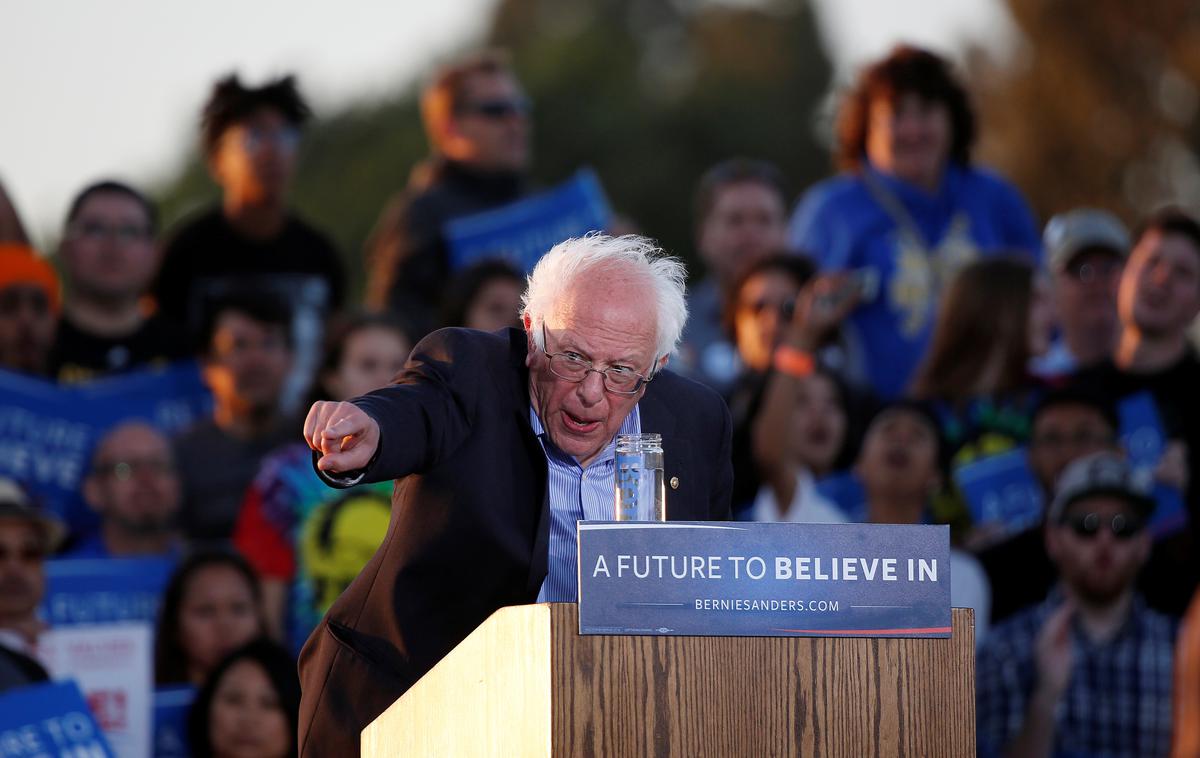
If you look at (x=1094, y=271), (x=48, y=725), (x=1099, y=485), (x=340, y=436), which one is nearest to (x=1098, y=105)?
(x=1094, y=271)

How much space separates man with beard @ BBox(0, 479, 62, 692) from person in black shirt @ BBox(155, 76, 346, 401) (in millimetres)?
1659

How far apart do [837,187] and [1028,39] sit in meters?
21.1

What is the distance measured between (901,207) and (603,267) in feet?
15.9

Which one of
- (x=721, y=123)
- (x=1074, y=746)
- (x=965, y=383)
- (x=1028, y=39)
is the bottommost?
(x=1074, y=746)

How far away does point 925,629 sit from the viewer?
3.83 meters

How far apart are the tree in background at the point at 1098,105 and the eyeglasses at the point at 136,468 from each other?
21.6 metres

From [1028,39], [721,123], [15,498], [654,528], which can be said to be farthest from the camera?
[721,123]

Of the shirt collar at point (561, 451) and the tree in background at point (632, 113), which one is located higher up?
the tree in background at point (632, 113)

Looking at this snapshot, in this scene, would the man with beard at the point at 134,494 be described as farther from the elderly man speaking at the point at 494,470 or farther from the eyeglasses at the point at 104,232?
the elderly man speaking at the point at 494,470

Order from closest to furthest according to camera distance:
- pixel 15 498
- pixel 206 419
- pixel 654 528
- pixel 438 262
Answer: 1. pixel 654 528
2. pixel 15 498
3. pixel 206 419
4. pixel 438 262

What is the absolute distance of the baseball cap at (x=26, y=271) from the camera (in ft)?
26.3

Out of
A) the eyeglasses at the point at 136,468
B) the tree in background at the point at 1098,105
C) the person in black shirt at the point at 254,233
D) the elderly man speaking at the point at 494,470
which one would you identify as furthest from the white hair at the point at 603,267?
the tree in background at the point at 1098,105

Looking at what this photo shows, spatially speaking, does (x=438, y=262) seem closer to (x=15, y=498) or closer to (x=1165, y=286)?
(x=15, y=498)

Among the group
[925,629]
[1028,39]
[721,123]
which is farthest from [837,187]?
[721,123]
